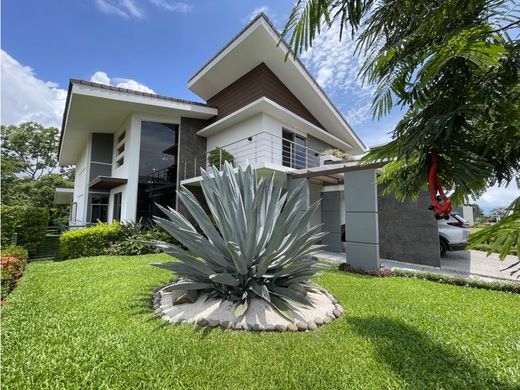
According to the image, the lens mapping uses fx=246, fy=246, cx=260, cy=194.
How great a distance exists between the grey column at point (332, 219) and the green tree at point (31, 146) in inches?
1410

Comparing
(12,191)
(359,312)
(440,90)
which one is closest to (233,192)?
(359,312)

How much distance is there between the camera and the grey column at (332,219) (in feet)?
40.8

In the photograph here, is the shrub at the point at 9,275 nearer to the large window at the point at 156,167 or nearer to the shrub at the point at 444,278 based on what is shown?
the large window at the point at 156,167

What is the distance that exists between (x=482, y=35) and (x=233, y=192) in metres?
3.78

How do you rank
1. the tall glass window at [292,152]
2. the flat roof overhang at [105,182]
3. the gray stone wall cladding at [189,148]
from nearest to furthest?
the flat roof overhang at [105,182] < the tall glass window at [292,152] < the gray stone wall cladding at [189,148]

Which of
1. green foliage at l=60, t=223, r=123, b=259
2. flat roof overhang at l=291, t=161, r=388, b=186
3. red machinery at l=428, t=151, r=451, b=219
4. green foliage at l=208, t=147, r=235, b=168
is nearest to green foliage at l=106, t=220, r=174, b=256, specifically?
green foliage at l=60, t=223, r=123, b=259

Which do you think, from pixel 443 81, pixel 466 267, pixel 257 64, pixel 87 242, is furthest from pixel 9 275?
pixel 466 267

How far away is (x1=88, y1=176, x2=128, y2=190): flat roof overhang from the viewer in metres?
12.0

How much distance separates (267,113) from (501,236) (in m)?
11.5

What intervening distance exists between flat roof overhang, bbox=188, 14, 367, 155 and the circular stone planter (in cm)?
702

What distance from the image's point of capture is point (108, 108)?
12031 mm

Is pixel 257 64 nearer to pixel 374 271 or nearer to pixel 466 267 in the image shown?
pixel 374 271

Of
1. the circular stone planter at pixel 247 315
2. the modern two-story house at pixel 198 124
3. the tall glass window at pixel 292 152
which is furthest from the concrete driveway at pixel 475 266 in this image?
the tall glass window at pixel 292 152

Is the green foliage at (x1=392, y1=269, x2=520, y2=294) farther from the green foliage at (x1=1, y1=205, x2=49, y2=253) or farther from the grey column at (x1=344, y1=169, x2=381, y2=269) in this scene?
the green foliage at (x1=1, y1=205, x2=49, y2=253)
